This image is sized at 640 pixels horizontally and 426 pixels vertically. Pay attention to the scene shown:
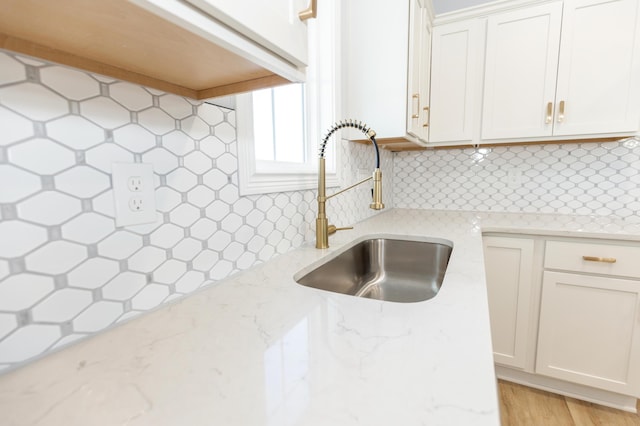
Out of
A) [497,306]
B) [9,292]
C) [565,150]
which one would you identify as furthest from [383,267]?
[565,150]

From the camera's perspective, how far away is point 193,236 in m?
0.73

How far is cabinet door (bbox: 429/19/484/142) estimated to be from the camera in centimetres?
179

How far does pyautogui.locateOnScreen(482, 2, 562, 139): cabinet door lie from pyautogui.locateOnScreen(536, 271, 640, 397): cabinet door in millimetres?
833

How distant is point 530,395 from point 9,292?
7.09 feet

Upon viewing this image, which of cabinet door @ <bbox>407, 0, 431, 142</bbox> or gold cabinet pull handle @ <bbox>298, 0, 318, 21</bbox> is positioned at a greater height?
cabinet door @ <bbox>407, 0, 431, 142</bbox>

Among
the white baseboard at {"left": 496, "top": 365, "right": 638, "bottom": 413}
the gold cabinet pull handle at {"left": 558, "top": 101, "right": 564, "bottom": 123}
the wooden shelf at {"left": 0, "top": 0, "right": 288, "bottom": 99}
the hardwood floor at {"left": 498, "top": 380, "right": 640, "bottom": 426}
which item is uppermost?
the gold cabinet pull handle at {"left": 558, "top": 101, "right": 564, "bottom": 123}

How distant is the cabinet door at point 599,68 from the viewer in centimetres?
149

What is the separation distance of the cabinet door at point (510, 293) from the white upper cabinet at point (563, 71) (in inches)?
26.3

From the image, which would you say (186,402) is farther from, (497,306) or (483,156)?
(483,156)

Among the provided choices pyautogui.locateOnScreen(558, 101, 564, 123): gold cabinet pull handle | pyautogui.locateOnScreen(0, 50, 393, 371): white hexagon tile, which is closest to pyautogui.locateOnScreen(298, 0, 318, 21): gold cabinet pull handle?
pyautogui.locateOnScreen(0, 50, 393, 371): white hexagon tile

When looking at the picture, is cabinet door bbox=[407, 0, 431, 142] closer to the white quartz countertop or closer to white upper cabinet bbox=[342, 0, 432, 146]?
white upper cabinet bbox=[342, 0, 432, 146]

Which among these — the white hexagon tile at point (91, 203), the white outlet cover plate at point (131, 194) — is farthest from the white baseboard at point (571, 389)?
the white outlet cover plate at point (131, 194)

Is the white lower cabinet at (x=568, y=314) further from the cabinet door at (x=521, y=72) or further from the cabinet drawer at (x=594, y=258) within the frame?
the cabinet door at (x=521, y=72)

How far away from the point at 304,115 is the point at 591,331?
67.9 inches
